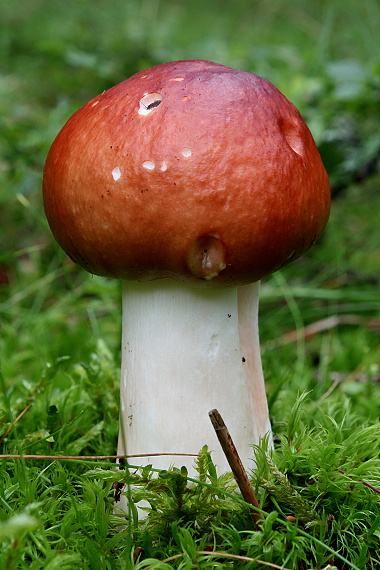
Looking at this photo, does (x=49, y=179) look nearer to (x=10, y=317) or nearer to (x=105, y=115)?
(x=105, y=115)

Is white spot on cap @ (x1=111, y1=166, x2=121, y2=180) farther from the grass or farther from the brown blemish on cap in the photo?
the grass

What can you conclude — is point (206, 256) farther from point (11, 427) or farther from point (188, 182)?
point (11, 427)

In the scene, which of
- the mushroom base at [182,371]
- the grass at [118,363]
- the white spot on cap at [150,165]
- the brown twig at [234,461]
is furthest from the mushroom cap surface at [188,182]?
the grass at [118,363]

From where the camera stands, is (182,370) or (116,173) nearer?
(116,173)

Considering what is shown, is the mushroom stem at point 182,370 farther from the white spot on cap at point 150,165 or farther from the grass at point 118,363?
the white spot on cap at point 150,165

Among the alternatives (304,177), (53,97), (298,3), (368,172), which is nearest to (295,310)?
(368,172)

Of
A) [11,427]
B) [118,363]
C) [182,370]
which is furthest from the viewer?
[118,363]

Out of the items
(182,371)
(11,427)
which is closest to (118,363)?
(11,427)

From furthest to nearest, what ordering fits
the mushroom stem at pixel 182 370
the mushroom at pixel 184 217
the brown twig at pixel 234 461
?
the mushroom stem at pixel 182 370, the mushroom at pixel 184 217, the brown twig at pixel 234 461
